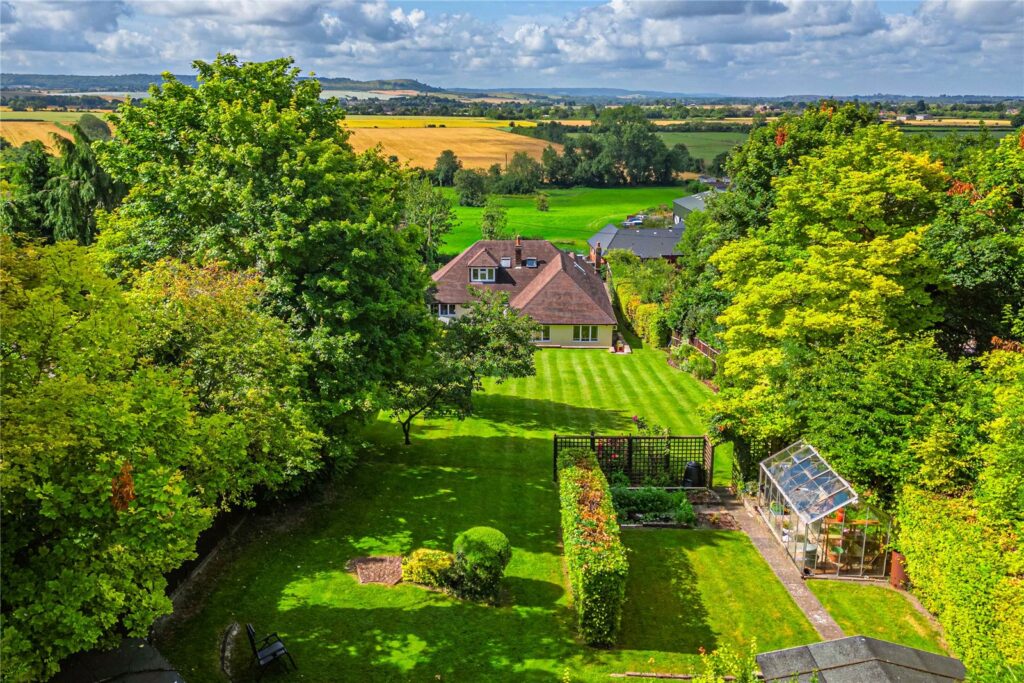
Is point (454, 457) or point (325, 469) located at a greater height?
point (325, 469)

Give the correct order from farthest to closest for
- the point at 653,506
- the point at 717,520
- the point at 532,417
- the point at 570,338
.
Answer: the point at 570,338 < the point at 532,417 < the point at 653,506 < the point at 717,520

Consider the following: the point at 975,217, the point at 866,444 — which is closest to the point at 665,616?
the point at 866,444

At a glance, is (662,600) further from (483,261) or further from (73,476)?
(483,261)

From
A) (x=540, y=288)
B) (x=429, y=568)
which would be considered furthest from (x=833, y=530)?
(x=540, y=288)

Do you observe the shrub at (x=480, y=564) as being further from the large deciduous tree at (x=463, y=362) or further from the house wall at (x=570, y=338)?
the house wall at (x=570, y=338)

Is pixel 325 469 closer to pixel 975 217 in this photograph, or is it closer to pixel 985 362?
pixel 985 362

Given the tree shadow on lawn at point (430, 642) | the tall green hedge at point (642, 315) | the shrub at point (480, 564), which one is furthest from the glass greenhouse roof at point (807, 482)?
the tall green hedge at point (642, 315)
